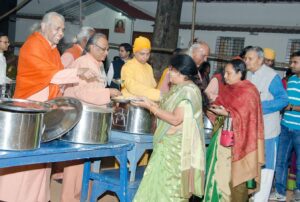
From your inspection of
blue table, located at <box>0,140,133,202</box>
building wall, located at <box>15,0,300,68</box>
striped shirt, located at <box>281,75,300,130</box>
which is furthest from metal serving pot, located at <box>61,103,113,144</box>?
Answer: building wall, located at <box>15,0,300,68</box>

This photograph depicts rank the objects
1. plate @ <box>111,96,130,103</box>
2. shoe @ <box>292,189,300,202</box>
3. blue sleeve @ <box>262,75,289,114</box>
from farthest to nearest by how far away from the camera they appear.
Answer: shoe @ <box>292,189,300,202</box> → blue sleeve @ <box>262,75,289,114</box> → plate @ <box>111,96,130,103</box>

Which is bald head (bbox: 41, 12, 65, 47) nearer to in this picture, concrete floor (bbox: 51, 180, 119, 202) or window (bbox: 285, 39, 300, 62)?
concrete floor (bbox: 51, 180, 119, 202)

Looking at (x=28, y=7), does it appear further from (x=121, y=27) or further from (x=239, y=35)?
(x=239, y=35)

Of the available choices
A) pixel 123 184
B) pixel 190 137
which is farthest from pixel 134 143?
pixel 190 137

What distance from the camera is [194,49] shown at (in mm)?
4461

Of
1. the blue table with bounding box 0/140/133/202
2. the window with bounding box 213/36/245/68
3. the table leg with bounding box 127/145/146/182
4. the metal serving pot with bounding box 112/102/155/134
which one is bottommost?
the table leg with bounding box 127/145/146/182

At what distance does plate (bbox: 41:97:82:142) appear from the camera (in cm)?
284

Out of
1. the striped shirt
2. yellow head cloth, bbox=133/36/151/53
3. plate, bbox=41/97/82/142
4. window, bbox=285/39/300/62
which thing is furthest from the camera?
window, bbox=285/39/300/62

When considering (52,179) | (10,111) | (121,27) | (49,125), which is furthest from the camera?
(121,27)

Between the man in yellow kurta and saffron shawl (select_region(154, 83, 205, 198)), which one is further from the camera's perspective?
the man in yellow kurta

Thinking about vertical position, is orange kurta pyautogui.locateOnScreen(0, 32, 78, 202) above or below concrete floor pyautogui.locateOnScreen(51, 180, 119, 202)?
above

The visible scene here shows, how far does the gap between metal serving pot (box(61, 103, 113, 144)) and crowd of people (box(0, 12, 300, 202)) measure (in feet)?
1.01

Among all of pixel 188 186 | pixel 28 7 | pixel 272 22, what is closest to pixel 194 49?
pixel 188 186

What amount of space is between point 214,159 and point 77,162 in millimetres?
1308
